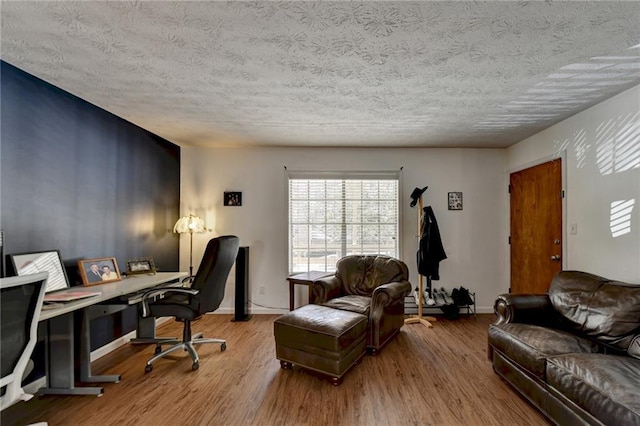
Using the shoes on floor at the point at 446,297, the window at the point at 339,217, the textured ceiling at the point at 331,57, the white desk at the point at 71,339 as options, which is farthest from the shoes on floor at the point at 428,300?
the white desk at the point at 71,339

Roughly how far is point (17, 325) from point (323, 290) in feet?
7.52

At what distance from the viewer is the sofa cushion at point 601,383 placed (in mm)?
1354

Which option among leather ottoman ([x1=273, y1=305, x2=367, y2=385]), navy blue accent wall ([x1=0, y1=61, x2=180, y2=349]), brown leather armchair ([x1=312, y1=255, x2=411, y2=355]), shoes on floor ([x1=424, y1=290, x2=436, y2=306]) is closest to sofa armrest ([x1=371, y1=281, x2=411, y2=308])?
brown leather armchair ([x1=312, y1=255, x2=411, y2=355])

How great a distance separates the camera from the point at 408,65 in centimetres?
194

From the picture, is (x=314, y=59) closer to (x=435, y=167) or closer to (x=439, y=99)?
(x=439, y=99)

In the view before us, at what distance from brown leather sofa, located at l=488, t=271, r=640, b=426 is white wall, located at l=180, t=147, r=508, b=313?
164 cm

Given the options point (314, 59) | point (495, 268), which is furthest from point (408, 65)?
point (495, 268)

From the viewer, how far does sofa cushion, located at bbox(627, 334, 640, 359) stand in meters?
1.76

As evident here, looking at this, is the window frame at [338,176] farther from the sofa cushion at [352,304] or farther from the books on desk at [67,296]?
the books on desk at [67,296]

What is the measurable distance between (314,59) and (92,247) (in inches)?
104

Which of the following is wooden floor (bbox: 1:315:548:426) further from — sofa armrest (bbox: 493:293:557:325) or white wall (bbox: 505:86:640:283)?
white wall (bbox: 505:86:640:283)

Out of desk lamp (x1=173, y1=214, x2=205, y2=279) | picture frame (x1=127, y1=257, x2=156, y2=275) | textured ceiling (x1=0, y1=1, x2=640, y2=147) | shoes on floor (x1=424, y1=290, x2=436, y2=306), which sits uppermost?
textured ceiling (x1=0, y1=1, x2=640, y2=147)

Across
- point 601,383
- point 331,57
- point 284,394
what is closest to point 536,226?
point 601,383

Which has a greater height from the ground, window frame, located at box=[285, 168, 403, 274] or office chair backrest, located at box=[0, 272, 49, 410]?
window frame, located at box=[285, 168, 403, 274]
